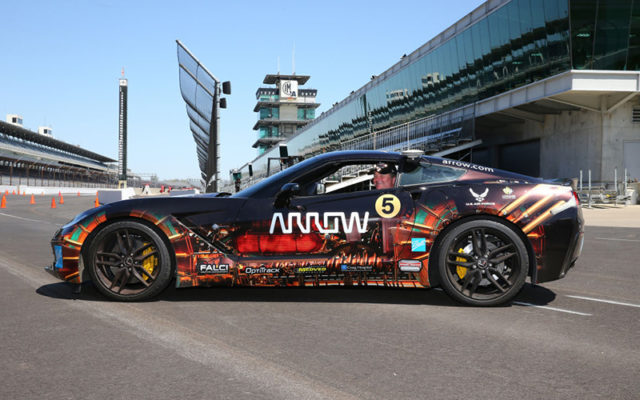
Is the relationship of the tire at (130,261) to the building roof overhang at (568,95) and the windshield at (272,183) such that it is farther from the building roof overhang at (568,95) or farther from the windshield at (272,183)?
the building roof overhang at (568,95)

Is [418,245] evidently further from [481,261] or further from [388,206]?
[481,261]

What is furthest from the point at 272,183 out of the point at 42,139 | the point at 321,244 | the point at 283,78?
the point at 283,78

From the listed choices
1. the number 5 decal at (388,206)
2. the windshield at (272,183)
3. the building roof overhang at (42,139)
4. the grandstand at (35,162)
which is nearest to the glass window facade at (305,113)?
the grandstand at (35,162)

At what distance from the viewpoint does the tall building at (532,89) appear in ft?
79.8

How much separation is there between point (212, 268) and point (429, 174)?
6.72 feet

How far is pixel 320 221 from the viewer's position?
4.66 meters

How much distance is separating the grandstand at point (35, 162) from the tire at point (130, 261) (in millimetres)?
63528

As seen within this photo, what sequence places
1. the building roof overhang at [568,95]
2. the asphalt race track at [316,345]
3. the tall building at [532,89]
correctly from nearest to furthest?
the asphalt race track at [316,345]
the tall building at [532,89]
the building roof overhang at [568,95]

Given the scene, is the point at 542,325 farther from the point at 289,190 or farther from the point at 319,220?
the point at 289,190

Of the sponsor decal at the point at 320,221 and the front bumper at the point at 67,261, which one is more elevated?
the sponsor decal at the point at 320,221

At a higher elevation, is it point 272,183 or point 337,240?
point 272,183

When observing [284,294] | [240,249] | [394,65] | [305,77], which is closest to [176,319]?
[240,249]

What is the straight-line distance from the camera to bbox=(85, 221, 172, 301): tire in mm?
4637

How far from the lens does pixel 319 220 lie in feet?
15.3
